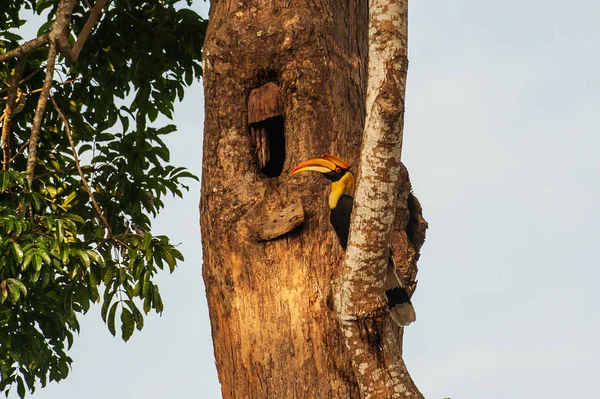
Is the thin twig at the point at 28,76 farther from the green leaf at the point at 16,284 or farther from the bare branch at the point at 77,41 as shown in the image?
the green leaf at the point at 16,284

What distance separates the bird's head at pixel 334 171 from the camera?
5.00 meters

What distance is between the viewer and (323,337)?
15.8 ft

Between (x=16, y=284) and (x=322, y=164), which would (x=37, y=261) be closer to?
(x=16, y=284)

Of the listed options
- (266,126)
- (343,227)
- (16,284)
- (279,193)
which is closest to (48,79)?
(16,284)

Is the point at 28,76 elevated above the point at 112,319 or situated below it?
above

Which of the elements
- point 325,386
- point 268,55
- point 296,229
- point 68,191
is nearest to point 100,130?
point 68,191

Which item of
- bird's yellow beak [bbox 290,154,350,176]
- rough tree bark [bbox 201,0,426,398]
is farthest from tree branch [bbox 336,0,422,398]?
bird's yellow beak [bbox 290,154,350,176]

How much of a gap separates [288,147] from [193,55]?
245 centimetres

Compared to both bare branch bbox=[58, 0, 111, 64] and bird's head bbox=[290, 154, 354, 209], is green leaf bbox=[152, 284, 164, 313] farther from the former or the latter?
bare branch bbox=[58, 0, 111, 64]

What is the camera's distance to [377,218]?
13.8 feet

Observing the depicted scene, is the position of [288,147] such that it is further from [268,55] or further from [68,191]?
[68,191]

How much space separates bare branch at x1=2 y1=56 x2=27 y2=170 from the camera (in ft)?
20.8

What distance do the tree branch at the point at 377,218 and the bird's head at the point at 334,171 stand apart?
0.80 metres

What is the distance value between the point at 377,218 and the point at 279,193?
41.6 inches
